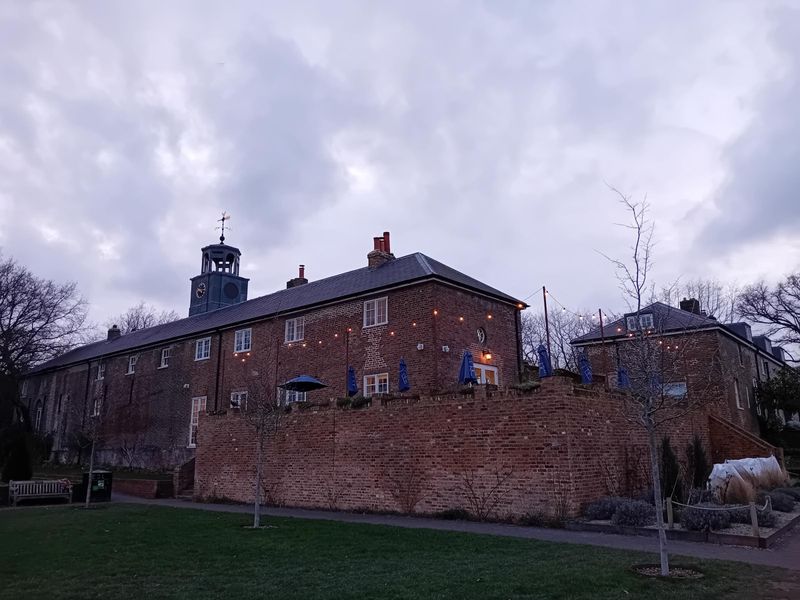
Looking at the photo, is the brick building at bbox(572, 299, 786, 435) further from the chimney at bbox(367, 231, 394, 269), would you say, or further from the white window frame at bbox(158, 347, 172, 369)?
the white window frame at bbox(158, 347, 172, 369)

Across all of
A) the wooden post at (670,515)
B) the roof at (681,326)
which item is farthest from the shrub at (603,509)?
the roof at (681,326)

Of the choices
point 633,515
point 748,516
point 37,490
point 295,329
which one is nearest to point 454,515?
point 633,515

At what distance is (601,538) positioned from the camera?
33.0 ft

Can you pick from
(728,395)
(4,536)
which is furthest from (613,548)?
(728,395)

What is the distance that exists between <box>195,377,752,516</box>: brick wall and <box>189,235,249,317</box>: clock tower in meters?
18.7

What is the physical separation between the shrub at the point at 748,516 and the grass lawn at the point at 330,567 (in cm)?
325

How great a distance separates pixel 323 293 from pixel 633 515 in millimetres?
15744

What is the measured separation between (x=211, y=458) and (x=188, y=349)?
10.9 metres

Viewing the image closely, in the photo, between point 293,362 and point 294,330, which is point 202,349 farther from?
point 293,362

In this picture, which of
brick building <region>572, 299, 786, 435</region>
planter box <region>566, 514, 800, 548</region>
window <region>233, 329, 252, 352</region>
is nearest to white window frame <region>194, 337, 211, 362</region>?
window <region>233, 329, 252, 352</region>

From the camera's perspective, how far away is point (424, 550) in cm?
884

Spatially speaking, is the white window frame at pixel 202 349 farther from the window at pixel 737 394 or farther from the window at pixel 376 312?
the window at pixel 737 394

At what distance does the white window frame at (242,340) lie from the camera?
25594 millimetres

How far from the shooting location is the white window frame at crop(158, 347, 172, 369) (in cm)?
3014
